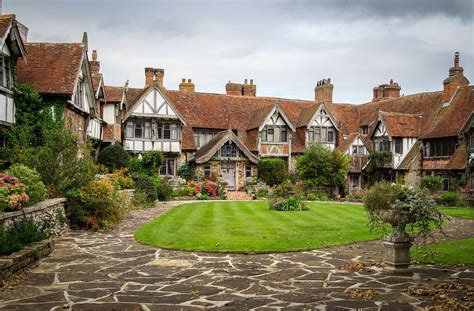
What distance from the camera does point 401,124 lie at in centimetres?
3794

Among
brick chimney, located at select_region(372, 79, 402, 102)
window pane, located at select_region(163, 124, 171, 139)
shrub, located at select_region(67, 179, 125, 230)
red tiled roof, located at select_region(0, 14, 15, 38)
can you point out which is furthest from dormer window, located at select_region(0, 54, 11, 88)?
brick chimney, located at select_region(372, 79, 402, 102)

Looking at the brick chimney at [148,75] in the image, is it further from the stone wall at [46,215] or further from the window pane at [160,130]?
the stone wall at [46,215]

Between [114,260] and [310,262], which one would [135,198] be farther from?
[310,262]

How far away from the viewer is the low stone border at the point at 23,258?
8.98 meters

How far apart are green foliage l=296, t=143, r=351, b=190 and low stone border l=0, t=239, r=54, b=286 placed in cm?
2524

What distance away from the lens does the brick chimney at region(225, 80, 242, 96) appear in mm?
47250

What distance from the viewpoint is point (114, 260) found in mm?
11516

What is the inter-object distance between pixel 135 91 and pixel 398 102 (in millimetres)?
23475

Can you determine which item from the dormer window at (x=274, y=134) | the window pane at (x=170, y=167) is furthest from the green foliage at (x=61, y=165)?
the dormer window at (x=274, y=134)

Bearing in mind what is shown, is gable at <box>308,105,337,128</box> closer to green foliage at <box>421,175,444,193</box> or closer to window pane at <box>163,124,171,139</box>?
green foliage at <box>421,175,444,193</box>

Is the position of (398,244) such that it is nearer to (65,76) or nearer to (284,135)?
(65,76)

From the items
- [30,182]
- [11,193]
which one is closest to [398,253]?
[11,193]

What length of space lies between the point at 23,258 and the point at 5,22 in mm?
13723

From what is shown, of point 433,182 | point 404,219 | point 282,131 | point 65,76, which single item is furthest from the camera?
point 282,131
